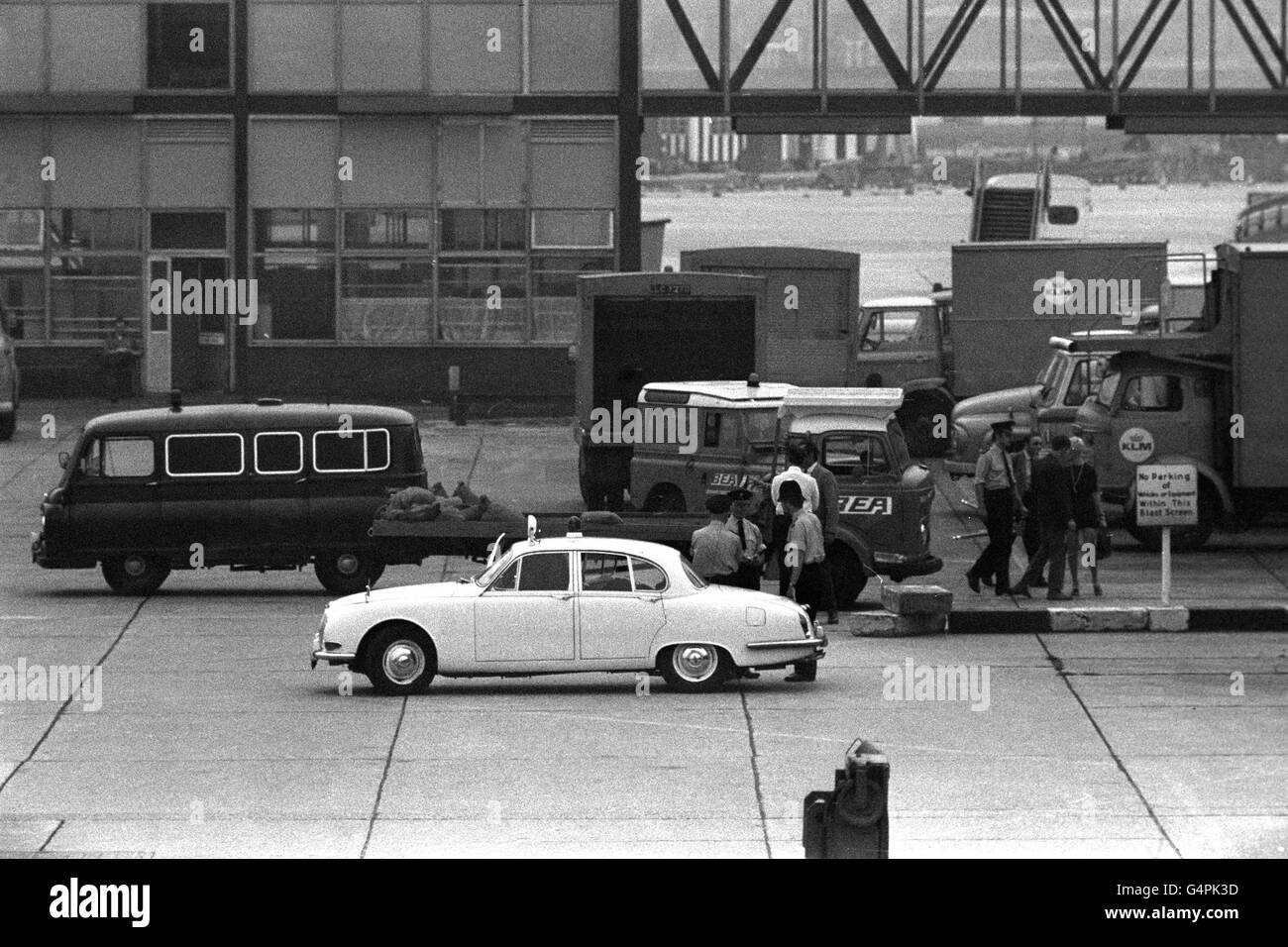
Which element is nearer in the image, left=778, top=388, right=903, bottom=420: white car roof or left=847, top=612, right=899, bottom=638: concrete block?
left=847, top=612, right=899, bottom=638: concrete block

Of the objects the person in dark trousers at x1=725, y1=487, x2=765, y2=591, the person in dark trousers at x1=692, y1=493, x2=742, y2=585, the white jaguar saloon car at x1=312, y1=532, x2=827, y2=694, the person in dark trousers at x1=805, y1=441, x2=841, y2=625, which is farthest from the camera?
the person in dark trousers at x1=805, y1=441, x2=841, y2=625

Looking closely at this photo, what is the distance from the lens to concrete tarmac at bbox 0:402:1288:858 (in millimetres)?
14328

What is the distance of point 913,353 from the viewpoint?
120ft

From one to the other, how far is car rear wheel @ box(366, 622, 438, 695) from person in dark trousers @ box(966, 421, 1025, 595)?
7.08 metres

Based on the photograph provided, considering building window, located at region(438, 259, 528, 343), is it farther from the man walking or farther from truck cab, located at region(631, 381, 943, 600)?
the man walking

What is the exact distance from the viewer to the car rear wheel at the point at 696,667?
18906mm

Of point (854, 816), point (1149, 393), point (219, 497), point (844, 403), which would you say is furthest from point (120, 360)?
point (854, 816)

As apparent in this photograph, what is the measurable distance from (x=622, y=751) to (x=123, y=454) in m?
9.91

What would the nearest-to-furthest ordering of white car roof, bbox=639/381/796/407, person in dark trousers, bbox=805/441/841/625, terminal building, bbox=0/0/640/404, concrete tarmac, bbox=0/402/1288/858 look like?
concrete tarmac, bbox=0/402/1288/858, person in dark trousers, bbox=805/441/841/625, white car roof, bbox=639/381/796/407, terminal building, bbox=0/0/640/404

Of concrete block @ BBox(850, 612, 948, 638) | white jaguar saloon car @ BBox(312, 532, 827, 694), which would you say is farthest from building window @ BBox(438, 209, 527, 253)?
white jaguar saloon car @ BBox(312, 532, 827, 694)

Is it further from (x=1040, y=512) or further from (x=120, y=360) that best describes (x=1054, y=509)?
(x=120, y=360)

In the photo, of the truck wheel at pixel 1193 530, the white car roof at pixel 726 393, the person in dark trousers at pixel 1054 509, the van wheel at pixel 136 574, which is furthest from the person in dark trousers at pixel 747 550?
the truck wheel at pixel 1193 530

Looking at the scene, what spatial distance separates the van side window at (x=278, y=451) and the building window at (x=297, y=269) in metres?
18.5

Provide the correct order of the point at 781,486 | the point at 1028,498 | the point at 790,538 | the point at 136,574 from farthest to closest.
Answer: the point at 136,574, the point at 1028,498, the point at 781,486, the point at 790,538
